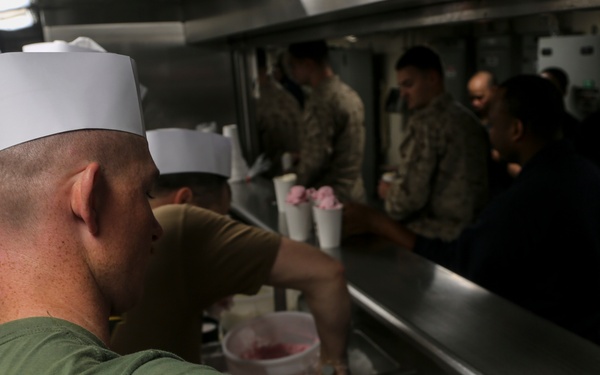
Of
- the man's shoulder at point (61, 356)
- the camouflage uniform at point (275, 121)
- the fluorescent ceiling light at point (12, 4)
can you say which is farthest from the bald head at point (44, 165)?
the camouflage uniform at point (275, 121)

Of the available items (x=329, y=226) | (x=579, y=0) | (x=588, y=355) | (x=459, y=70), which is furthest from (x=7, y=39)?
(x=459, y=70)

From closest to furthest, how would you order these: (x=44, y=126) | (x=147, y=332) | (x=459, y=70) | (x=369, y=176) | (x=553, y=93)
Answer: (x=44, y=126)
(x=147, y=332)
(x=553, y=93)
(x=459, y=70)
(x=369, y=176)

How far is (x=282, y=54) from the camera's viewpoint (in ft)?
14.2

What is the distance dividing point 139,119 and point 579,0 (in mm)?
792

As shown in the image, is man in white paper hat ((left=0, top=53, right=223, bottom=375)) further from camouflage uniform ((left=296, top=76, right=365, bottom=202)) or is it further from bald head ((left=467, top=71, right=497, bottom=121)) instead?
bald head ((left=467, top=71, right=497, bottom=121))

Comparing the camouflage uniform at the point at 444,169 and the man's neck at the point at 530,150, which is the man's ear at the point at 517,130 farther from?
the camouflage uniform at the point at 444,169

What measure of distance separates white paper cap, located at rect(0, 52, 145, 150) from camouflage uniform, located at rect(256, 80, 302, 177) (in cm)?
240

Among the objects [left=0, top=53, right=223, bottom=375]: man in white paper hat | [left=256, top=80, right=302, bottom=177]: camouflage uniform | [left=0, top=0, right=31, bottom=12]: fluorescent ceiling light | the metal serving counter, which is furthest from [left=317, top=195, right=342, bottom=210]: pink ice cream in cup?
[left=0, top=0, right=31, bottom=12]: fluorescent ceiling light

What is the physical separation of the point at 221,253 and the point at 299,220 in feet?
1.97

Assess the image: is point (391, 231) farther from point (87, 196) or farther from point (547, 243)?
point (87, 196)

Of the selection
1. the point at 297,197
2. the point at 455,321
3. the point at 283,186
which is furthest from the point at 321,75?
the point at 455,321

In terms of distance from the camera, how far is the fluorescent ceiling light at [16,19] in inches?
97.0

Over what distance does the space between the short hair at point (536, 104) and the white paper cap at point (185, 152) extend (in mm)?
931

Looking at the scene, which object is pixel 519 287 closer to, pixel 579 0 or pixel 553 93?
pixel 553 93
